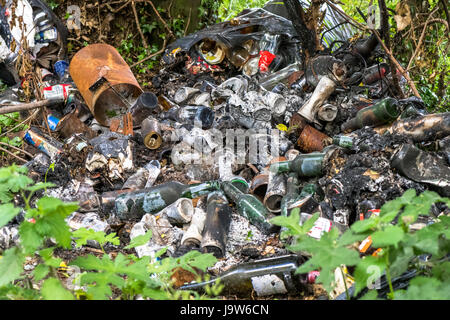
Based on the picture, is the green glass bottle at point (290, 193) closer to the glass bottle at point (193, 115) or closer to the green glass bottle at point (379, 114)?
the green glass bottle at point (379, 114)

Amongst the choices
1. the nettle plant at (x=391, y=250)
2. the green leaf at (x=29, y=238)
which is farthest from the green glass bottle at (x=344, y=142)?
the green leaf at (x=29, y=238)

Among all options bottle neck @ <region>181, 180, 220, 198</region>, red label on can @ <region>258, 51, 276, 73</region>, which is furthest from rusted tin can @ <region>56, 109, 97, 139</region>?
red label on can @ <region>258, 51, 276, 73</region>

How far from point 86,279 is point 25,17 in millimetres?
3711

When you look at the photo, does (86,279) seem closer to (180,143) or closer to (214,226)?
(214,226)

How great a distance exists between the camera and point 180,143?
3246 mm

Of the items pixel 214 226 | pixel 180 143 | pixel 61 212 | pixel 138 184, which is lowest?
pixel 61 212

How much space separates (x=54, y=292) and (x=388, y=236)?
833 millimetres

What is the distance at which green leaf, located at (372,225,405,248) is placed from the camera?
1.08 metres

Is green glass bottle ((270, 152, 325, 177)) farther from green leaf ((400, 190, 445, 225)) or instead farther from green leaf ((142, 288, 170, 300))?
green leaf ((142, 288, 170, 300))

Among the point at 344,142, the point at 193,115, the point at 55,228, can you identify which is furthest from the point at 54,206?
the point at 193,115

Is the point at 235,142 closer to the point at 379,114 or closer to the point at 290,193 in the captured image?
the point at 290,193

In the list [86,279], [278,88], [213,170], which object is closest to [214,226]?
[213,170]

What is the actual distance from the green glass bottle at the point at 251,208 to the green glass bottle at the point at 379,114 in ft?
2.93

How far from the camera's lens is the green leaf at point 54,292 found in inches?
46.2
